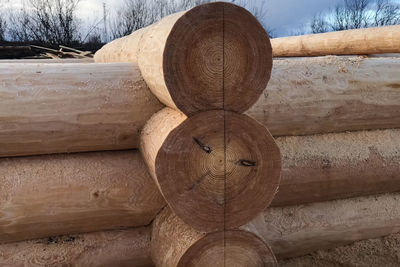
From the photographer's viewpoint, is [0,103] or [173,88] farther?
[0,103]

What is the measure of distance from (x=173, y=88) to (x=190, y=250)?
2.77 feet

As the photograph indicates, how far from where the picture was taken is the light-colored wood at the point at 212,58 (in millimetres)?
1810

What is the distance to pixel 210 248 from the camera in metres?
2.15

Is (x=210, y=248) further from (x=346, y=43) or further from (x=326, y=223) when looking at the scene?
(x=346, y=43)

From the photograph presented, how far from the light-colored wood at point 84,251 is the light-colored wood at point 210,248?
0.29 meters

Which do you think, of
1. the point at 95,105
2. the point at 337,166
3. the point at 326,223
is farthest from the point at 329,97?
the point at 95,105

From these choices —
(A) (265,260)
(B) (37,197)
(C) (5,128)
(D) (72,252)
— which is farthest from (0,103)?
(A) (265,260)

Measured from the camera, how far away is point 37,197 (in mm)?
2408

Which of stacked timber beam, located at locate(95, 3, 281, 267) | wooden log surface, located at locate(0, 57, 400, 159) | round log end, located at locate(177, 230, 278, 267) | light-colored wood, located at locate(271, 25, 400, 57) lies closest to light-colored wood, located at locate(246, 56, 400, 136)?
wooden log surface, located at locate(0, 57, 400, 159)

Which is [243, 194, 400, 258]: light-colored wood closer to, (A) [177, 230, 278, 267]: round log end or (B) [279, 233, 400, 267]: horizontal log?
(B) [279, 233, 400, 267]: horizontal log

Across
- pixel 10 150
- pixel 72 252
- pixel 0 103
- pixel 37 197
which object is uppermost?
pixel 0 103

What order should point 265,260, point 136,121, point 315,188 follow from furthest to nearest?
point 315,188, point 136,121, point 265,260

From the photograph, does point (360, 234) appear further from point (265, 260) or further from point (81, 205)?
point (81, 205)

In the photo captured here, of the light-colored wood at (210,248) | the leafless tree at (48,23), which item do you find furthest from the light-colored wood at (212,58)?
the leafless tree at (48,23)
